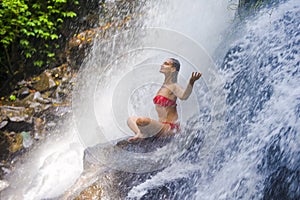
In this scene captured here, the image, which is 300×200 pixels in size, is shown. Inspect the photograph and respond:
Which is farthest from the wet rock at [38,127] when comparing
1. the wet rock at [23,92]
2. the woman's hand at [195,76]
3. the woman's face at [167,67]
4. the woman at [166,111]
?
the woman's hand at [195,76]

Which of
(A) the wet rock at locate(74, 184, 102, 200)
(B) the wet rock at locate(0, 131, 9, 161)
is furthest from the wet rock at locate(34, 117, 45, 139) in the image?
(A) the wet rock at locate(74, 184, 102, 200)

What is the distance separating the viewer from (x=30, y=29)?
5621mm

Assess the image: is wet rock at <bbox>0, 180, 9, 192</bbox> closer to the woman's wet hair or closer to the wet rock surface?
the wet rock surface

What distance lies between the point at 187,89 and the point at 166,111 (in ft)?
1.12

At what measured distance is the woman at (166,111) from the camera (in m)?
3.23

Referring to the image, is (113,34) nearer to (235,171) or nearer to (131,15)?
(131,15)

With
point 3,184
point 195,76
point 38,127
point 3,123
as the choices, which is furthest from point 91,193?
point 3,123

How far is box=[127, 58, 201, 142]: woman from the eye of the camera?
3232mm

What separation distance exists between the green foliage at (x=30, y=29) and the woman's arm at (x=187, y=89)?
327cm

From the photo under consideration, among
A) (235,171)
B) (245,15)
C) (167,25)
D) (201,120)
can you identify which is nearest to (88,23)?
(167,25)

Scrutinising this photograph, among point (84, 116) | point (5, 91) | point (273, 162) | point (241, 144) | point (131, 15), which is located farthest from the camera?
point (131, 15)

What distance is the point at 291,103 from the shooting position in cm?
317

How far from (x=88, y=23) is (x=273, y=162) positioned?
449 cm

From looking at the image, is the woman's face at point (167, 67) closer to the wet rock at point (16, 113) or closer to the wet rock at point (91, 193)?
the wet rock at point (91, 193)
